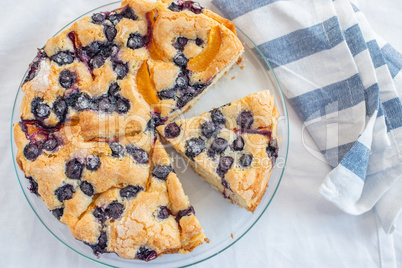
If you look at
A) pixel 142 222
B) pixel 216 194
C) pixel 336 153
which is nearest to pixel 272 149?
pixel 216 194

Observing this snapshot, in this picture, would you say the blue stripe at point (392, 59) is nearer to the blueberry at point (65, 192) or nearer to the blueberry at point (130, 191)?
the blueberry at point (130, 191)

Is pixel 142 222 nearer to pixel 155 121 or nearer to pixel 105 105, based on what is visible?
pixel 155 121

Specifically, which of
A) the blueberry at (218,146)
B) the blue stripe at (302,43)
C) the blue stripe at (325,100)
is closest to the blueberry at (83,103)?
the blueberry at (218,146)

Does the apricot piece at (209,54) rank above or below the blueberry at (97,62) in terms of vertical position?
below

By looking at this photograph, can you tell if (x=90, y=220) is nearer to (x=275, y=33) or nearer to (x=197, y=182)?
(x=197, y=182)

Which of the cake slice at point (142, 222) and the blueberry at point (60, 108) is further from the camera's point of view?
the blueberry at point (60, 108)

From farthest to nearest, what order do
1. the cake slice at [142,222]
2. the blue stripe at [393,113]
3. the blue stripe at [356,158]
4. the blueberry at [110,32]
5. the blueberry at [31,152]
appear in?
the blue stripe at [393,113] < the blue stripe at [356,158] < the blueberry at [110,32] < the blueberry at [31,152] < the cake slice at [142,222]

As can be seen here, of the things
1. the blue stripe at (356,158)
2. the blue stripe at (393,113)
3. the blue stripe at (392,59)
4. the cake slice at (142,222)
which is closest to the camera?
the cake slice at (142,222)

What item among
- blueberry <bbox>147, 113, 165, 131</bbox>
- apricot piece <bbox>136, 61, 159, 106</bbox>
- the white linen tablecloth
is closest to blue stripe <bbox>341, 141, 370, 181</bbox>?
the white linen tablecloth
